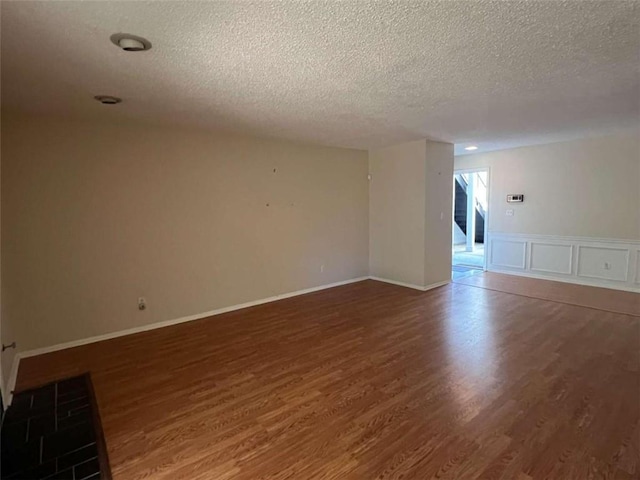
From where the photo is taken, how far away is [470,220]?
8812 millimetres

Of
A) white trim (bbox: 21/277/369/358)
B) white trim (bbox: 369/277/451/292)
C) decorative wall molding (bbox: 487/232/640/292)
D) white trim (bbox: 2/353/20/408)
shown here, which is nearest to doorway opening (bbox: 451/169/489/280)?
decorative wall molding (bbox: 487/232/640/292)

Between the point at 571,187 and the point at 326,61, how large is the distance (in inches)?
204

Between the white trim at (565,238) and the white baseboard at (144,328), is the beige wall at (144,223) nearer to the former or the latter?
the white baseboard at (144,328)

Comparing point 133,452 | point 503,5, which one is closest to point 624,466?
point 503,5

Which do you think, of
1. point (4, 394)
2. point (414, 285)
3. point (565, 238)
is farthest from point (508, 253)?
point (4, 394)

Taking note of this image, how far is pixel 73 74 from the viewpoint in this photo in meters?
2.34

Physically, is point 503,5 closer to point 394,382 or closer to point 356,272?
point 394,382

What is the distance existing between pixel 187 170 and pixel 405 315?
3.17 metres

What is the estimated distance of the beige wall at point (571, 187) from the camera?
4.98 metres

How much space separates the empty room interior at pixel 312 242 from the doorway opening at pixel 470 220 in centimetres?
70

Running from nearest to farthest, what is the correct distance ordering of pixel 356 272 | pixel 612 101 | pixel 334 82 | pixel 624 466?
1. pixel 624 466
2. pixel 334 82
3. pixel 612 101
4. pixel 356 272

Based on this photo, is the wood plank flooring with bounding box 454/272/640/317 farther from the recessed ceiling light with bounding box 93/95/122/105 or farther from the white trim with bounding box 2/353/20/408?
the white trim with bounding box 2/353/20/408

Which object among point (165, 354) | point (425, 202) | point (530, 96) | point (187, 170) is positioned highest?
→ point (530, 96)

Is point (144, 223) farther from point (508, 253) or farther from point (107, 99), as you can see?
point (508, 253)
